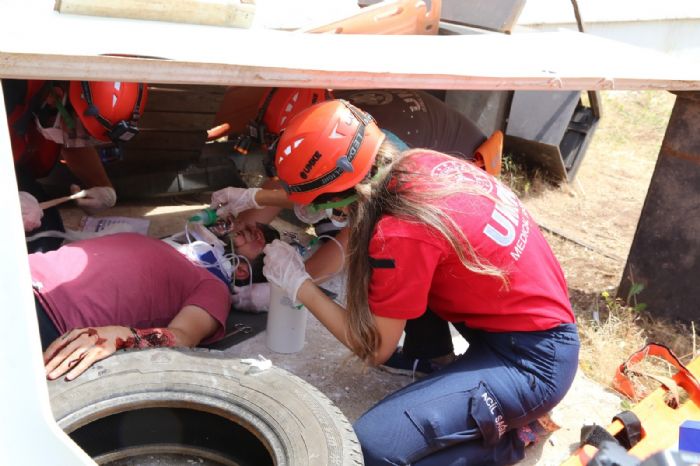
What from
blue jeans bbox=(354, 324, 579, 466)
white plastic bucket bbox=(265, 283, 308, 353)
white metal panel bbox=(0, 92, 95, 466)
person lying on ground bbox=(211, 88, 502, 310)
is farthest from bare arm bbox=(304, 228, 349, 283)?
white metal panel bbox=(0, 92, 95, 466)

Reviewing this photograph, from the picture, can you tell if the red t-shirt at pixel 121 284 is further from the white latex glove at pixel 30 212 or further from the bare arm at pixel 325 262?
the white latex glove at pixel 30 212

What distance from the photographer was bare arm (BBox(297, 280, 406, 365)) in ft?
8.09

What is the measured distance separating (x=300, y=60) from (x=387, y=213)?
678mm

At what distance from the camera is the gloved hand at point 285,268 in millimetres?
2727

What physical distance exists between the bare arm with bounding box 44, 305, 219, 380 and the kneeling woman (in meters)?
0.50

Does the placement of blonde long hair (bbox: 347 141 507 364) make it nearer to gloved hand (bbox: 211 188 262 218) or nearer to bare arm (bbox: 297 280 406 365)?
bare arm (bbox: 297 280 406 365)

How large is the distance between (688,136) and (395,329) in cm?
227

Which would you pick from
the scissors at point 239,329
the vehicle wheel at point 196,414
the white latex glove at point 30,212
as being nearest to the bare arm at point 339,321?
the vehicle wheel at point 196,414

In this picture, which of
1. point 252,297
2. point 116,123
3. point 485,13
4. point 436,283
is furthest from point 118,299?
point 485,13

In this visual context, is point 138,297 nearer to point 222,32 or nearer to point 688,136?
point 222,32

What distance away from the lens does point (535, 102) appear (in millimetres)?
6031

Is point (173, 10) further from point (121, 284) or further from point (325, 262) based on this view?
point (325, 262)

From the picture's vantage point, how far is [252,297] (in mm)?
3447

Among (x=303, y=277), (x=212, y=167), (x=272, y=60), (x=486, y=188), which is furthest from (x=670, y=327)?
(x=212, y=167)
